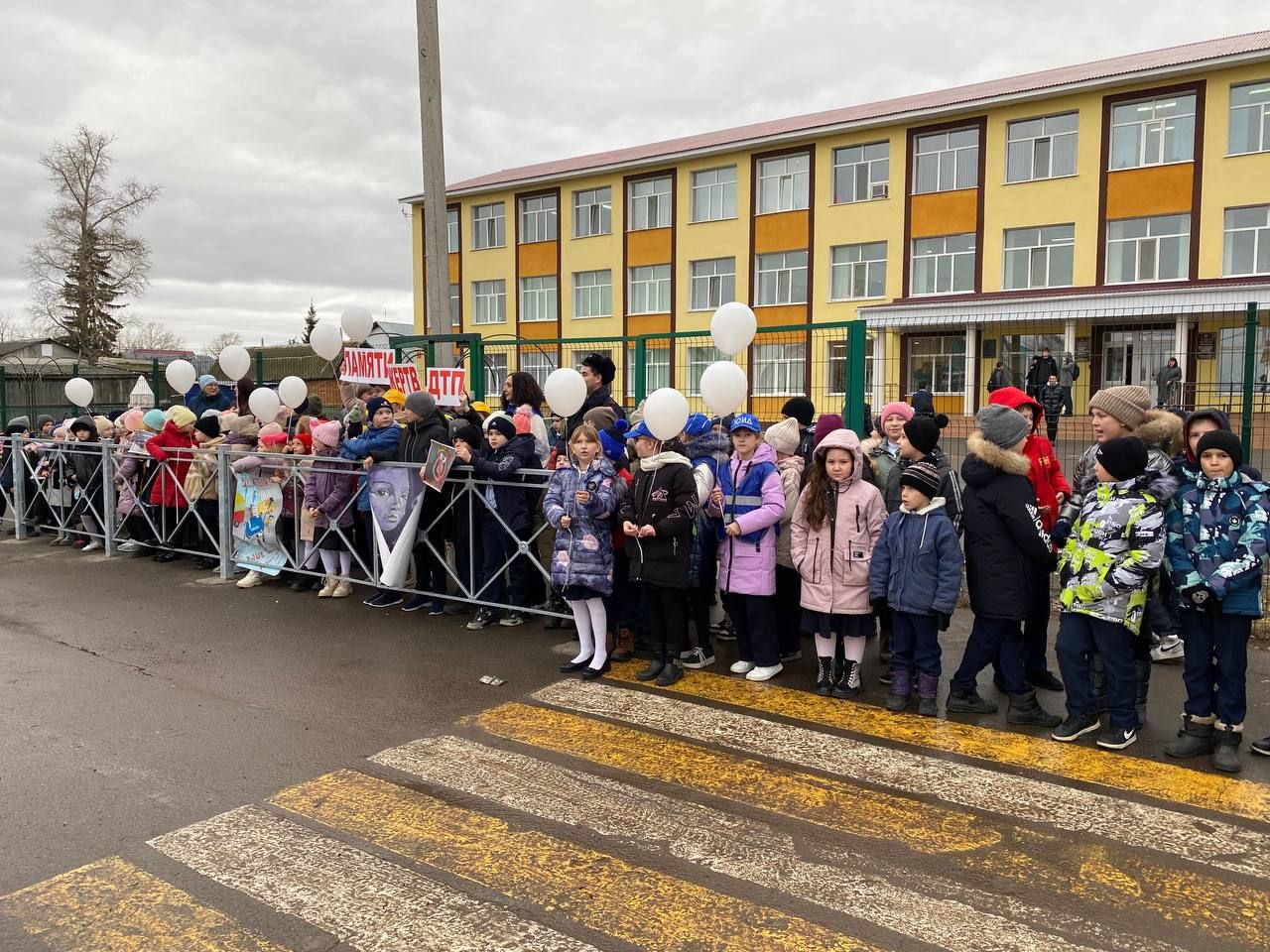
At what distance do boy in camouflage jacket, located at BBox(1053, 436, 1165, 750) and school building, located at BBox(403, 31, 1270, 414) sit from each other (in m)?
10.7

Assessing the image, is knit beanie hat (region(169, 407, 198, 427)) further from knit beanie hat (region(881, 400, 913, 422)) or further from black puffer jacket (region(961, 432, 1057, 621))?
black puffer jacket (region(961, 432, 1057, 621))

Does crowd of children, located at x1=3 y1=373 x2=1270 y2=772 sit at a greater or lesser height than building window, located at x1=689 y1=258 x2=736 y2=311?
lesser

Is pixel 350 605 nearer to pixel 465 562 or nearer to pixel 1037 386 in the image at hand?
pixel 465 562

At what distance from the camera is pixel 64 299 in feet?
150

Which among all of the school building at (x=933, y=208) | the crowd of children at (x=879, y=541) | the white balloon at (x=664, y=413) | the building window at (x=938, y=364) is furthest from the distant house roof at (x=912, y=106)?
the white balloon at (x=664, y=413)

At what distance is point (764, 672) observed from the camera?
600cm

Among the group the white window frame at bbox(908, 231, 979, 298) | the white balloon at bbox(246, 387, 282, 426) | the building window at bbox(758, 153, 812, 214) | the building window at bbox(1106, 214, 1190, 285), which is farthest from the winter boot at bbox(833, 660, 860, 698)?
the building window at bbox(758, 153, 812, 214)

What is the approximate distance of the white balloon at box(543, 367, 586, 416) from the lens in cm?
721

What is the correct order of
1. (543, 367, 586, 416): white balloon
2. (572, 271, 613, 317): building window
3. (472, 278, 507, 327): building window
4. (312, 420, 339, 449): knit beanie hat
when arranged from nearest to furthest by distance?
1. (543, 367, 586, 416): white balloon
2. (312, 420, 339, 449): knit beanie hat
3. (572, 271, 613, 317): building window
4. (472, 278, 507, 327): building window

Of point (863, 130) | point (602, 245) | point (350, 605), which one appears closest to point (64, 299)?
point (602, 245)

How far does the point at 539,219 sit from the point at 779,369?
3169 centimetres

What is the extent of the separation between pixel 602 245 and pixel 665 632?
109 feet

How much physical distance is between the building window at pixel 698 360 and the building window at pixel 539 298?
3024 cm

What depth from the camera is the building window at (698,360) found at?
373 inches
